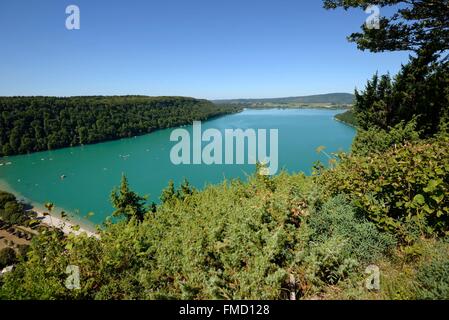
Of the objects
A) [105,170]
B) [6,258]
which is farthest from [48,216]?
[6,258]

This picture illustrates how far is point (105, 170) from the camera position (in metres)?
68.3

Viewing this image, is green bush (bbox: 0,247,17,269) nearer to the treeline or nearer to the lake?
the lake

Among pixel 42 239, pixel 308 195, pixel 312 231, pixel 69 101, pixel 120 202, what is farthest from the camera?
pixel 69 101

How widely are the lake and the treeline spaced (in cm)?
559

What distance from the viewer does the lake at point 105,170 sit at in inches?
1993

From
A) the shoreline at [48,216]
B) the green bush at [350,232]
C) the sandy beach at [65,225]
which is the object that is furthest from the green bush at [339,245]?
the shoreline at [48,216]

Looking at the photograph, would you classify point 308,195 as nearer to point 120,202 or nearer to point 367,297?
point 367,297

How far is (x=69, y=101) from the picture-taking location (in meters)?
116

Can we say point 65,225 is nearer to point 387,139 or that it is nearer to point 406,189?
point 406,189

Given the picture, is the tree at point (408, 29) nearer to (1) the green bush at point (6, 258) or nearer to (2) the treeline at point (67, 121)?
(1) the green bush at point (6, 258)

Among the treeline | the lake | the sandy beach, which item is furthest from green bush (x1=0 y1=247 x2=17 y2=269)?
the treeline

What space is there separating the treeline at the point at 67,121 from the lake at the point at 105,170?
18.4ft
